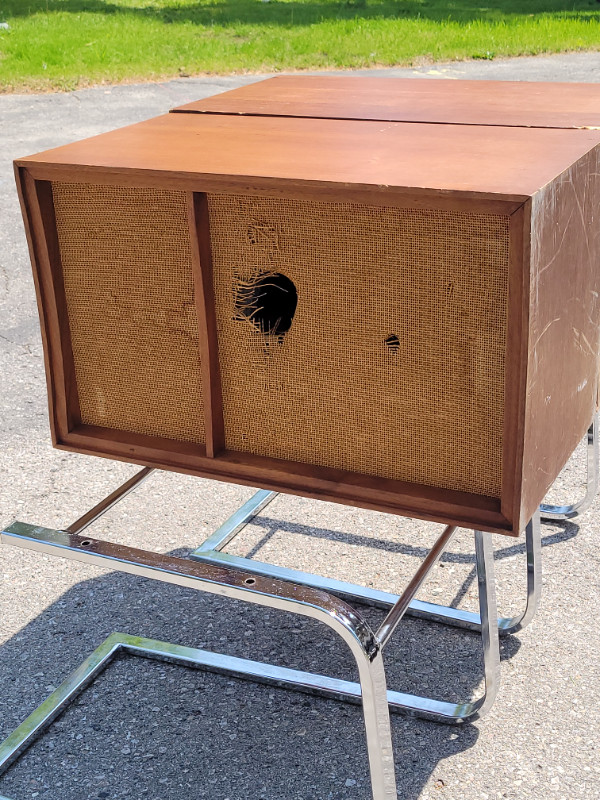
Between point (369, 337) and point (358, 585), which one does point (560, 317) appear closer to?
point (369, 337)

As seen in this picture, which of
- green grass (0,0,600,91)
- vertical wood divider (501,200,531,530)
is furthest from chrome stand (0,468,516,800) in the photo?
green grass (0,0,600,91)

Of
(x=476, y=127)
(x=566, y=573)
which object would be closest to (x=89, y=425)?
(x=476, y=127)

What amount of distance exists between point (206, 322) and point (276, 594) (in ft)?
1.28

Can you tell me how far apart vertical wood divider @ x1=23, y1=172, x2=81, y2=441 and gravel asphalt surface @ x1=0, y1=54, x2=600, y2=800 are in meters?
0.70

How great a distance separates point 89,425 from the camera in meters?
1.58

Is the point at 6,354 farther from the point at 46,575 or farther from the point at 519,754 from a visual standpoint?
the point at 519,754

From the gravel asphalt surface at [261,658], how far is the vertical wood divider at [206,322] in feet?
2.38

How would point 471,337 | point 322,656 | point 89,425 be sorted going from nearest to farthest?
point 471,337 → point 89,425 → point 322,656

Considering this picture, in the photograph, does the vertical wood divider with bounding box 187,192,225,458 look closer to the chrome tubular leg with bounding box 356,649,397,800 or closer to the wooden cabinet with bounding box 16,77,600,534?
the wooden cabinet with bounding box 16,77,600,534

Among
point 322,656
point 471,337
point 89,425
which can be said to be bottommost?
point 322,656

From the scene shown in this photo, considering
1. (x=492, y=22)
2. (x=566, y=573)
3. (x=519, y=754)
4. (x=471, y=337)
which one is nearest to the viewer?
(x=471, y=337)

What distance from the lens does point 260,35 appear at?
395 inches

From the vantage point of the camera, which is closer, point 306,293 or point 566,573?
point 306,293

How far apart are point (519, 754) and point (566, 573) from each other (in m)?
0.66
